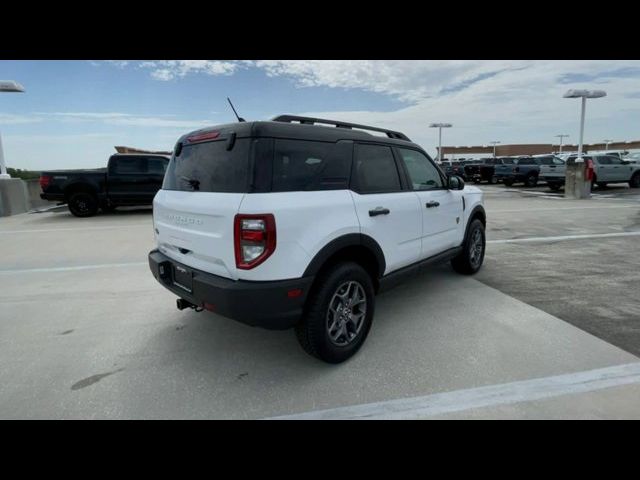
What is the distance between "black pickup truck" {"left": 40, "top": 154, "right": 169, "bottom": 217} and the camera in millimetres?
11367

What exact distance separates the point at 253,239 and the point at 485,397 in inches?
76.0

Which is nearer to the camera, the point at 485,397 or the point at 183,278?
the point at 485,397

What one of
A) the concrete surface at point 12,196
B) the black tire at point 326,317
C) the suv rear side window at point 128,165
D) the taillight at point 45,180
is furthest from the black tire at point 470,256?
the concrete surface at point 12,196

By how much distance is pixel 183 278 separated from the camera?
293 centimetres

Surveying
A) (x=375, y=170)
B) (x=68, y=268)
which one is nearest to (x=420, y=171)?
(x=375, y=170)

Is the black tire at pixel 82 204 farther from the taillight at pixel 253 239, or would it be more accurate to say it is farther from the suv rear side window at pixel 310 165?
the taillight at pixel 253 239

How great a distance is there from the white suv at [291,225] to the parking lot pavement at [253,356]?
16.5 inches

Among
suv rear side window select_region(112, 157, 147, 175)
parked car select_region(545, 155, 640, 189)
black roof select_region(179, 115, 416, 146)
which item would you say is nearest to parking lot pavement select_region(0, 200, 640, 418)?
black roof select_region(179, 115, 416, 146)

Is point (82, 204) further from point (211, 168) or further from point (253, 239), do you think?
point (253, 239)

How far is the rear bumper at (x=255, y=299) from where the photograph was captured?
2.44 m
